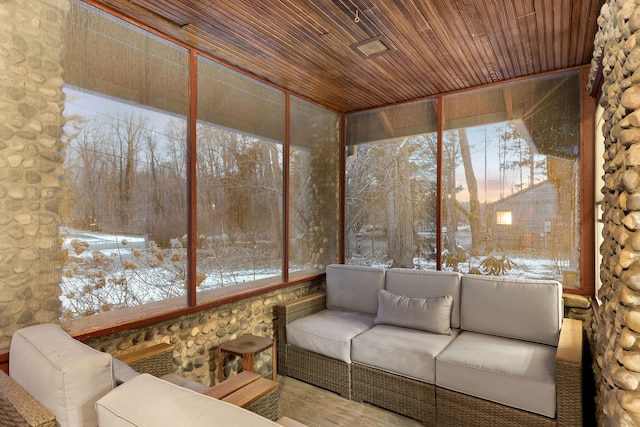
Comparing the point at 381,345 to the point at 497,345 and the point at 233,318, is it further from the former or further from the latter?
the point at 233,318

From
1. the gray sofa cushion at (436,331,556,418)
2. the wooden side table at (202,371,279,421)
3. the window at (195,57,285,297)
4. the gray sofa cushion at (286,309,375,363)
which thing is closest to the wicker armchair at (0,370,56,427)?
the wooden side table at (202,371,279,421)

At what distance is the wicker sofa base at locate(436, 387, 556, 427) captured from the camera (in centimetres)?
224

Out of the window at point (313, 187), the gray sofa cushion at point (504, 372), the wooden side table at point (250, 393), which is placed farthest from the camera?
the window at point (313, 187)

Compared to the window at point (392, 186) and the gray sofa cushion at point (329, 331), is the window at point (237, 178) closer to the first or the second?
the gray sofa cushion at point (329, 331)

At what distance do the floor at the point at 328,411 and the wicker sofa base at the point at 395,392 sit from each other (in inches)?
2.3

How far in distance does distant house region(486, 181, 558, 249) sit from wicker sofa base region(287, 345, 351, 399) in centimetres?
194

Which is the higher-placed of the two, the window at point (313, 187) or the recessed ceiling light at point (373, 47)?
the recessed ceiling light at point (373, 47)

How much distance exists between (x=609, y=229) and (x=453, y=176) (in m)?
1.85

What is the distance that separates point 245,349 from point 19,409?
5.41 feet

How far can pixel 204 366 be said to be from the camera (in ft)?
9.37

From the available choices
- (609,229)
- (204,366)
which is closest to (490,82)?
(609,229)

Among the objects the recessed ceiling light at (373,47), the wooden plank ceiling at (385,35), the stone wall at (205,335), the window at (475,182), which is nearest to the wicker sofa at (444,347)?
the stone wall at (205,335)

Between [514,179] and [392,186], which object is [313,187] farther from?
[514,179]

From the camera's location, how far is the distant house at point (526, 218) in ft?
10.6
